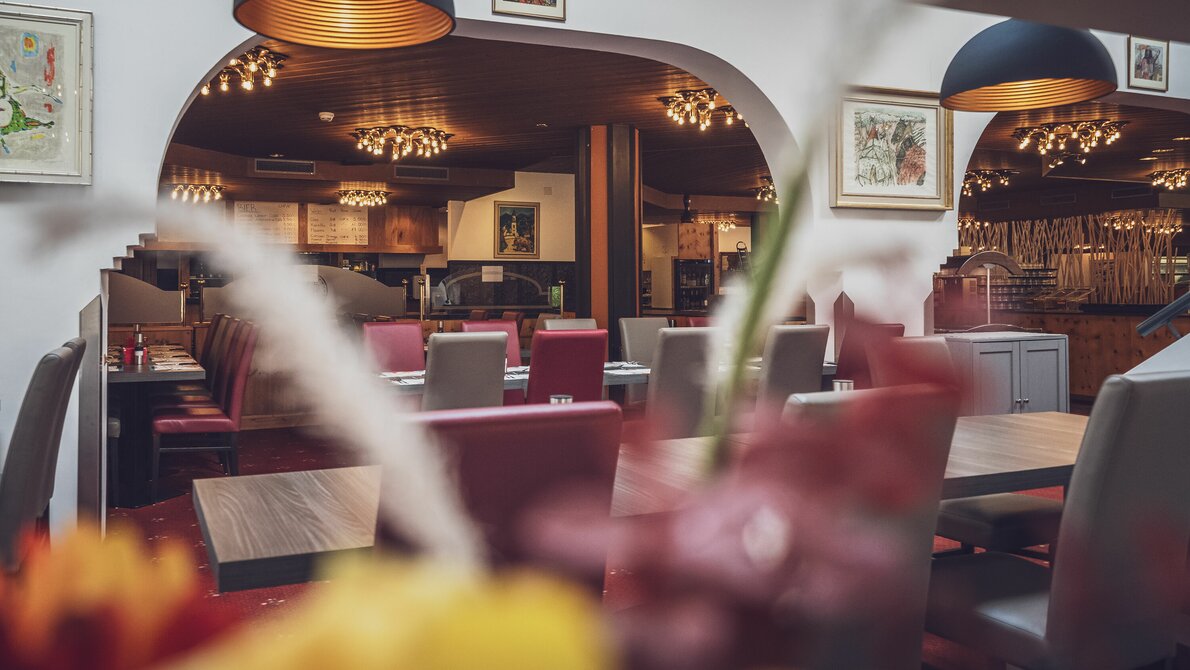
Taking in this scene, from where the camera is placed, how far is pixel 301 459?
597cm

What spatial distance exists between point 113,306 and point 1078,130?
8.03m

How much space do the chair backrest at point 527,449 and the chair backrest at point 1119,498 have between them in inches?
31.0

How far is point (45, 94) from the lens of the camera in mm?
3549

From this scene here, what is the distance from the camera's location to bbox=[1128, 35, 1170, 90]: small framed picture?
582 cm

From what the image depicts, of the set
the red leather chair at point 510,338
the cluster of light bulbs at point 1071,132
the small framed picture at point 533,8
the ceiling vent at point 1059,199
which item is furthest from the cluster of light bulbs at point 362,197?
the ceiling vent at point 1059,199

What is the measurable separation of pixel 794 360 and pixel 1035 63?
146cm

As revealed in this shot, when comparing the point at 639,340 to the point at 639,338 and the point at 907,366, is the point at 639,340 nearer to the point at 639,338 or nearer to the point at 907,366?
the point at 639,338

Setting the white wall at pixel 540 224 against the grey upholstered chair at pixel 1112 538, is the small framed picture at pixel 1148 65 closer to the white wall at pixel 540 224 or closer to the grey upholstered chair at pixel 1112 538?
the grey upholstered chair at pixel 1112 538

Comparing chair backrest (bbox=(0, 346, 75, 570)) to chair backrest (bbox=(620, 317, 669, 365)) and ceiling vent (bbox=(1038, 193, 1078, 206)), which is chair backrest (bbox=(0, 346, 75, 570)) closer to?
chair backrest (bbox=(620, 317, 669, 365))

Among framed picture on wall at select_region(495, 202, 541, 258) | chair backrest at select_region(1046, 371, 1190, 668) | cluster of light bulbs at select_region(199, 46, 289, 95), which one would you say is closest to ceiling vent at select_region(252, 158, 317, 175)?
framed picture on wall at select_region(495, 202, 541, 258)

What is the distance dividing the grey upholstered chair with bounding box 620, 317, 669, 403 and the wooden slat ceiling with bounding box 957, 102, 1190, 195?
3.27 m

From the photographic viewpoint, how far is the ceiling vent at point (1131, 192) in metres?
13.1

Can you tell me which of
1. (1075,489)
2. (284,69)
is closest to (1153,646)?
(1075,489)

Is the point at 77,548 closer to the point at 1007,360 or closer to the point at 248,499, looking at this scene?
the point at 248,499
